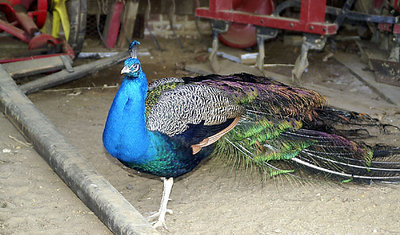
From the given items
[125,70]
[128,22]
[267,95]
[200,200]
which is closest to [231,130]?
[267,95]

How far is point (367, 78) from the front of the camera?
18.5 feet

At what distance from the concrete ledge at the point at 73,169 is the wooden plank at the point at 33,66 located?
587mm

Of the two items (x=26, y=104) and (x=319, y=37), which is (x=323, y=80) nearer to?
(x=319, y=37)

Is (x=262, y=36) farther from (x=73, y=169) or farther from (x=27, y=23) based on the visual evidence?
(x=73, y=169)

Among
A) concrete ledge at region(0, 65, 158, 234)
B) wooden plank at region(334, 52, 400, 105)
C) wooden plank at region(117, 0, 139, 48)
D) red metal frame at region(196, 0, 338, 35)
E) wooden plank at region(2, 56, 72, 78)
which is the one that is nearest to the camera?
concrete ledge at region(0, 65, 158, 234)

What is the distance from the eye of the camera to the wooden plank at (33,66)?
4762 mm

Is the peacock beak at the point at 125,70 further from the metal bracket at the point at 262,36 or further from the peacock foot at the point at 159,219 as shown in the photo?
the metal bracket at the point at 262,36

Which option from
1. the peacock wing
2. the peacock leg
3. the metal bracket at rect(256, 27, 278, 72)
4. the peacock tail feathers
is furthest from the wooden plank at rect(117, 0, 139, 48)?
the peacock leg

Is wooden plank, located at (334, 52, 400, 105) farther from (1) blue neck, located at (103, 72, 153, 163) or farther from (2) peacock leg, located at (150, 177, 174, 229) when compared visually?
(1) blue neck, located at (103, 72, 153, 163)

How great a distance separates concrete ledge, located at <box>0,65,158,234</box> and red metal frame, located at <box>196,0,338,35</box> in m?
2.58

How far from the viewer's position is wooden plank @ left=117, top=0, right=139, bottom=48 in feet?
22.4

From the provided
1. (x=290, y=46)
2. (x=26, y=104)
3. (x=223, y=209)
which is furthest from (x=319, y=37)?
(x=26, y=104)

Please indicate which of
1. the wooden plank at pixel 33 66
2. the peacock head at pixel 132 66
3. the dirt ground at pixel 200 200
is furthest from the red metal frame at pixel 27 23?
the peacock head at pixel 132 66

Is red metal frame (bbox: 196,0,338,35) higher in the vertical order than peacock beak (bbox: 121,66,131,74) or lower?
lower
